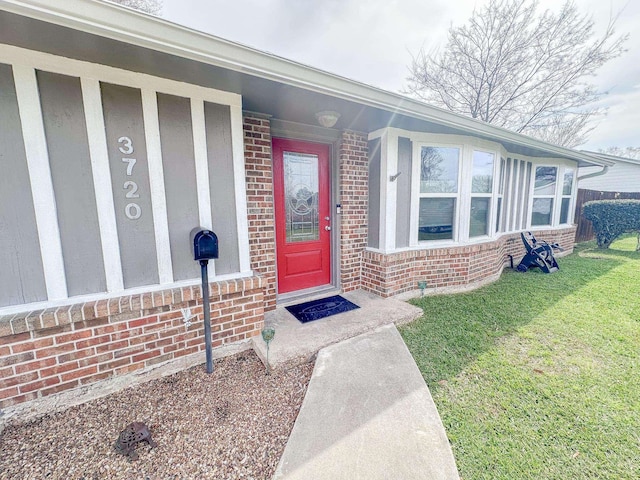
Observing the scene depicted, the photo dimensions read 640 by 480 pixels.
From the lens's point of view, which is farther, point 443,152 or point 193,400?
point 443,152

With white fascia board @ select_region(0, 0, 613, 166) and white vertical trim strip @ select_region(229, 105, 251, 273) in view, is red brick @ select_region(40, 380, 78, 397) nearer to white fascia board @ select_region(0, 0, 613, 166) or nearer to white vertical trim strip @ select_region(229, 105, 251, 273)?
white vertical trim strip @ select_region(229, 105, 251, 273)

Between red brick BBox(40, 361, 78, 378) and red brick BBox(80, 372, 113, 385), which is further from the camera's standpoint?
red brick BBox(80, 372, 113, 385)

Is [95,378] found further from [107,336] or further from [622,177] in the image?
[622,177]

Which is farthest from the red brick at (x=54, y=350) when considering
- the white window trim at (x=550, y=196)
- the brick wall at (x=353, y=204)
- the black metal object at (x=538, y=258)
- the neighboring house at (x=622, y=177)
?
the neighboring house at (x=622, y=177)

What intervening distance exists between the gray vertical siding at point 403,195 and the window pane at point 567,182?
5.71 meters

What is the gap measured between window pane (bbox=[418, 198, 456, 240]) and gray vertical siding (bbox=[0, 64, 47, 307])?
4.16 m

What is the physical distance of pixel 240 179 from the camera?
255cm

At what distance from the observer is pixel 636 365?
2.43 m

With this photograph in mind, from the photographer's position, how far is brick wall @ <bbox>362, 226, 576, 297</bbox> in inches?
150

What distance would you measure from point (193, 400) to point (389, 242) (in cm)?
290

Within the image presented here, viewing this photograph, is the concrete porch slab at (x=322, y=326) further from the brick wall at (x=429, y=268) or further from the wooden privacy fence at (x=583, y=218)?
the wooden privacy fence at (x=583, y=218)

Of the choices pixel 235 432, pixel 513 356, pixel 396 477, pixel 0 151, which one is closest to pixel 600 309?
pixel 513 356

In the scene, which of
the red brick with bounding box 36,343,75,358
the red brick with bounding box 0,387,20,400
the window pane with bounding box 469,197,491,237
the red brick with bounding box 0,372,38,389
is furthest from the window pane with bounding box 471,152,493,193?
the red brick with bounding box 0,387,20,400

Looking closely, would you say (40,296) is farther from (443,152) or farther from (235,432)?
(443,152)
